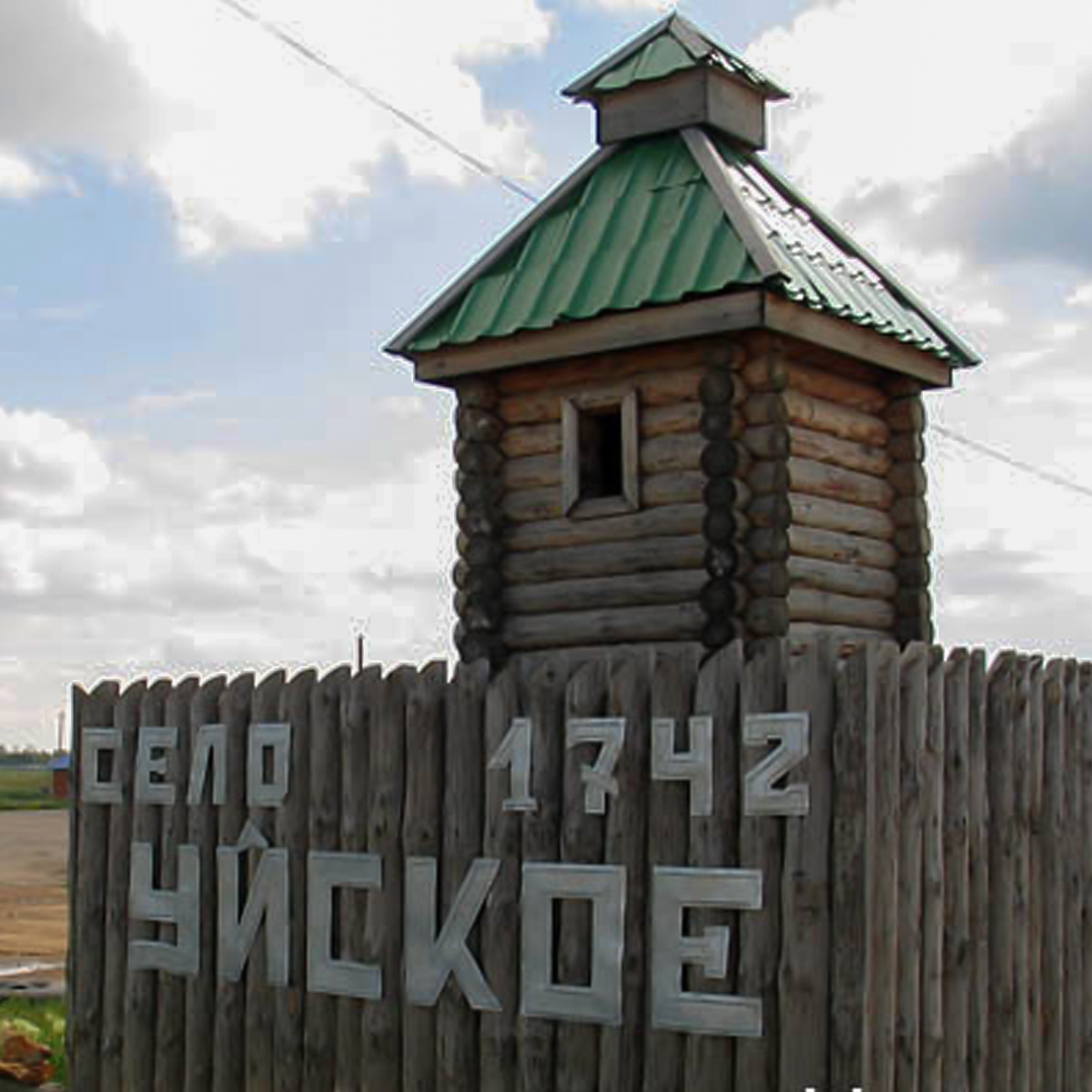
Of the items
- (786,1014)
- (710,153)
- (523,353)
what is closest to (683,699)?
(786,1014)

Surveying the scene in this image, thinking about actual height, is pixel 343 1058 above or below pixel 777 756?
below

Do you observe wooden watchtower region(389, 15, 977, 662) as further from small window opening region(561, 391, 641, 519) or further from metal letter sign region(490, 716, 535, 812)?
metal letter sign region(490, 716, 535, 812)

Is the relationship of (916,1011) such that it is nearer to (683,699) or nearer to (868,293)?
(683,699)

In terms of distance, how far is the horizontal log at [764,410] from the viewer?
11555 mm

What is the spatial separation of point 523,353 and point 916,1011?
6050 millimetres

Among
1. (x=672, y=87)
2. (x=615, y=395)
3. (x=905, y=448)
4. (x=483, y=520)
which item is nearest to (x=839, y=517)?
(x=905, y=448)

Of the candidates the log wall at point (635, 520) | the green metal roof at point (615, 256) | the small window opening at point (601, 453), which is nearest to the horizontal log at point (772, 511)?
the log wall at point (635, 520)

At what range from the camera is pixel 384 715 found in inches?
371

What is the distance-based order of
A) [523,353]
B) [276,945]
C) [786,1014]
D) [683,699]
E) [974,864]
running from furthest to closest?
[523,353] → [276,945] → [974,864] → [683,699] → [786,1014]

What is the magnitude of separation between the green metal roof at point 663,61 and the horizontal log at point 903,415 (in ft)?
9.19

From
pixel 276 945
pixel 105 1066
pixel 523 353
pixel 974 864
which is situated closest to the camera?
pixel 974 864

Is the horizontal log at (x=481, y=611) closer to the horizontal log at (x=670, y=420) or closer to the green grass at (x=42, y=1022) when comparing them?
the horizontal log at (x=670, y=420)

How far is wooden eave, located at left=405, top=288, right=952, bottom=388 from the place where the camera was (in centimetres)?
1141

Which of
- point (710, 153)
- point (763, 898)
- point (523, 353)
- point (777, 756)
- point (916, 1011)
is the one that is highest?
point (710, 153)
